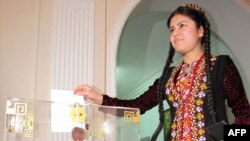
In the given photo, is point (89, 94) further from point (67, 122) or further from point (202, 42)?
point (202, 42)

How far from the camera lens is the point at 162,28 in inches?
106

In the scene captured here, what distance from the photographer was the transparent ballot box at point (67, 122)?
110 centimetres

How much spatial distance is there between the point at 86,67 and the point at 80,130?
536 mm

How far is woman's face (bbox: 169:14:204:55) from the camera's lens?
1.34m

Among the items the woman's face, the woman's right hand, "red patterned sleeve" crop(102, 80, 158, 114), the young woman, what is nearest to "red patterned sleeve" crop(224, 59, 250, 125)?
the young woman

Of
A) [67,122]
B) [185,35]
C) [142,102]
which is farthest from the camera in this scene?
[142,102]

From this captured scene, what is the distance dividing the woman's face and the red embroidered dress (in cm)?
5

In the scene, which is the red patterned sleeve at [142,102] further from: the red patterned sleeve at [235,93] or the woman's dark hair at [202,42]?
the red patterned sleeve at [235,93]

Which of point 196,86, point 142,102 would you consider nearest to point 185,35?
point 196,86

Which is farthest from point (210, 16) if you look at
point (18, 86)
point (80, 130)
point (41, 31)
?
point (80, 130)

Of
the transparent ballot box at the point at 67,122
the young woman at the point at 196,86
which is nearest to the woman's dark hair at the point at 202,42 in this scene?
the young woman at the point at 196,86

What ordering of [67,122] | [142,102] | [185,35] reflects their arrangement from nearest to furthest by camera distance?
[67,122], [185,35], [142,102]

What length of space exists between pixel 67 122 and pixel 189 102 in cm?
38

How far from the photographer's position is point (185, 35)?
4.40 feet
